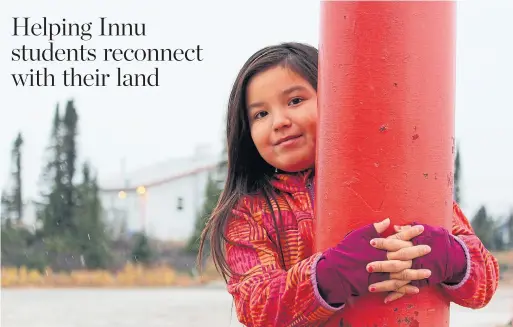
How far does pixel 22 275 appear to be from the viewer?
57.7 ft

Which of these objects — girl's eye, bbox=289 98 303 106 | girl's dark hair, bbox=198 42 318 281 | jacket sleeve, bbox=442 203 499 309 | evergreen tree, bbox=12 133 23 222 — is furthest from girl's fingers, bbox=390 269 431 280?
evergreen tree, bbox=12 133 23 222

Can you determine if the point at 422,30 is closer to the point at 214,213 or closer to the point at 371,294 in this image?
the point at 371,294

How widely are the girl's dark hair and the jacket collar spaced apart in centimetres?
3

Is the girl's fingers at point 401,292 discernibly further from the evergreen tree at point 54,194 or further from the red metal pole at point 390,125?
the evergreen tree at point 54,194

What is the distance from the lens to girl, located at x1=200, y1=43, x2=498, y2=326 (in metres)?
1.83

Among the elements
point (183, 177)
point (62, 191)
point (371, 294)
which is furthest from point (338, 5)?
point (183, 177)

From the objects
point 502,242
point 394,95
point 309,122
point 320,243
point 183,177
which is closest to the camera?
point 394,95

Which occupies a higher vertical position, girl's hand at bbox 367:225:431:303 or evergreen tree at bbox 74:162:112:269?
girl's hand at bbox 367:225:431:303

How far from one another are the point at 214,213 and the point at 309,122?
1.04 feet

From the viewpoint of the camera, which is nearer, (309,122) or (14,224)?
(309,122)

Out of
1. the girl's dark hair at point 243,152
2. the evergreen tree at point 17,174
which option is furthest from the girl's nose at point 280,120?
the evergreen tree at point 17,174

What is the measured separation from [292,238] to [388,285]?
1.37 ft

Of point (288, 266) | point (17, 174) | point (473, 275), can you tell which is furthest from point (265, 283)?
point (17, 174)

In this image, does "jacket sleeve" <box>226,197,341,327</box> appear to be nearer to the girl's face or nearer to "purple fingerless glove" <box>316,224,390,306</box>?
"purple fingerless glove" <box>316,224,390,306</box>
